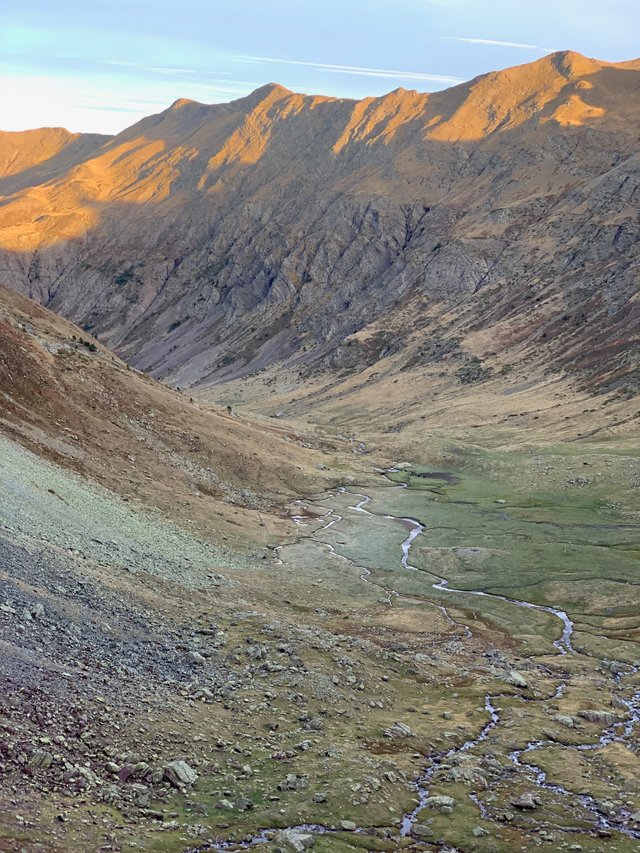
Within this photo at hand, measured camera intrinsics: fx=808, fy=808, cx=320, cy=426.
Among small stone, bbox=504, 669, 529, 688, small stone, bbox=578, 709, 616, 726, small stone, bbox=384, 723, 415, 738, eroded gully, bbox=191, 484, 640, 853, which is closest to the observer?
eroded gully, bbox=191, 484, 640, 853

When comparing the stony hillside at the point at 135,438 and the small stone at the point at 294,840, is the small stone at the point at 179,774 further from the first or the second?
the stony hillside at the point at 135,438

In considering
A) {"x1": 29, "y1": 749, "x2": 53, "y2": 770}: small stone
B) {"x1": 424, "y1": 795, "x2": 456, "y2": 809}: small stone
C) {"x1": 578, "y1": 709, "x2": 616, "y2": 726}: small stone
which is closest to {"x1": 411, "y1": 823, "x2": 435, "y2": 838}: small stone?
{"x1": 424, "y1": 795, "x2": 456, "y2": 809}: small stone

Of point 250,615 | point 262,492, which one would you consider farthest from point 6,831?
point 262,492

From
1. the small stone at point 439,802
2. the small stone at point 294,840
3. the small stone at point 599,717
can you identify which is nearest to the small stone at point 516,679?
the small stone at point 599,717

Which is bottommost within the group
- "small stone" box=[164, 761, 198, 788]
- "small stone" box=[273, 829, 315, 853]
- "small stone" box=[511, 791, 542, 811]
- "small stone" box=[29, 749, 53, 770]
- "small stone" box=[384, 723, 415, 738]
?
"small stone" box=[384, 723, 415, 738]

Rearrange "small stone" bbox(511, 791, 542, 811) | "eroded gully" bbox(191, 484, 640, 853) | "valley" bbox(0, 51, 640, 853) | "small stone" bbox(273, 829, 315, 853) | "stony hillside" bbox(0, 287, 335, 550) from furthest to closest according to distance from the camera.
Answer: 1. "stony hillside" bbox(0, 287, 335, 550)
2. "small stone" bbox(511, 791, 542, 811)
3. "valley" bbox(0, 51, 640, 853)
4. "eroded gully" bbox(191, 484, 640, 853)
5. "small stone" bbox(273, 829, 315, 853)

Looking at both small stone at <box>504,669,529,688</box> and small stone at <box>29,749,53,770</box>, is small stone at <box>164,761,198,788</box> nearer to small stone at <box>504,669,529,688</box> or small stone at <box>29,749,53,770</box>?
small stone at <box>29,749,53,770</box>

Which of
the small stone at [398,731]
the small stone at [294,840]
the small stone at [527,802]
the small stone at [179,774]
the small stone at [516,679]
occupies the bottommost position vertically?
the small stone at [516,679]

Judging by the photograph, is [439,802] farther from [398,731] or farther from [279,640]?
[279,640]

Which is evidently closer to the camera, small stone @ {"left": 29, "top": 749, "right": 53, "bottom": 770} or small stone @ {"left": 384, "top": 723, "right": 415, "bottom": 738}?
small stone @ {"left": 29, "top": 749, "right": 53, "bottom": 770}

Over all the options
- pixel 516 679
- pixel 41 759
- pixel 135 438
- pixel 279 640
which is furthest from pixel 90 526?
pixel 41 759

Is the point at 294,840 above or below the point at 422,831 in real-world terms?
above

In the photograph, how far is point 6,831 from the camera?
76.3ft

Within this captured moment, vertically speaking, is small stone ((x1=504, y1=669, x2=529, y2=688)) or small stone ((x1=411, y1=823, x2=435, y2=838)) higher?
small stone ((x1=411, y1=823, x2=435, y2=838))
